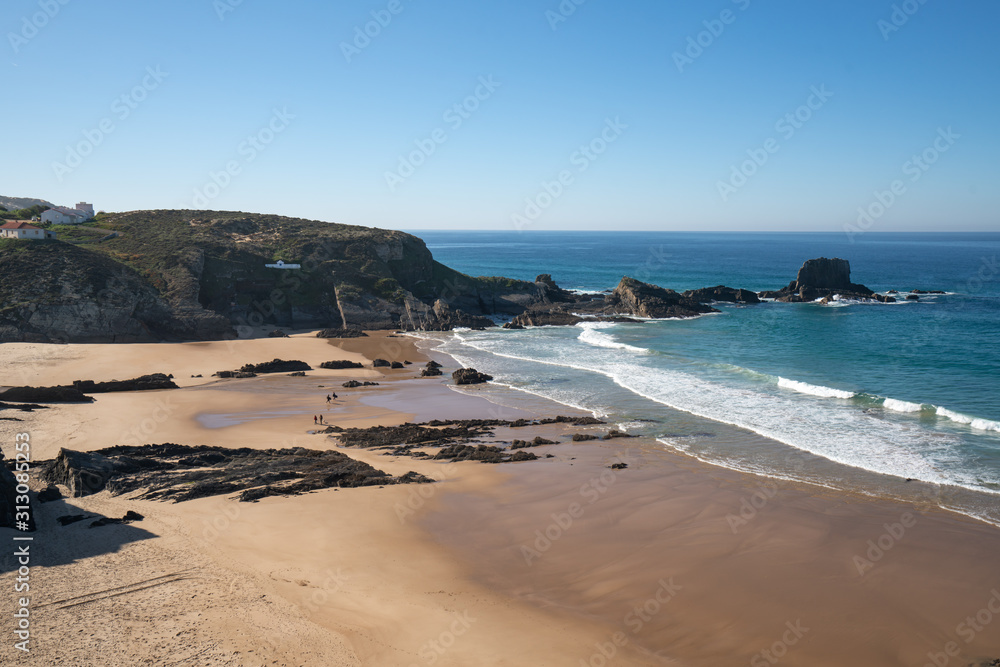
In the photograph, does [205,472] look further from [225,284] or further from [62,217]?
[62,217]

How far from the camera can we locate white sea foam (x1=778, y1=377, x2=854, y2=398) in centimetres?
2636

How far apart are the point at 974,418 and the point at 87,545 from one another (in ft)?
89.8

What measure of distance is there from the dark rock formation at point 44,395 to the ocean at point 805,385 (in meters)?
17.5

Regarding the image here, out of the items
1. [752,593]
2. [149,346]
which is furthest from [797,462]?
[149,346]

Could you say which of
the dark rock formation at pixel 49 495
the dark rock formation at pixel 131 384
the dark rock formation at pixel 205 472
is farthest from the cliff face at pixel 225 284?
the dark rock formation at pixel 49 495

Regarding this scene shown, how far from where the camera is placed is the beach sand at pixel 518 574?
31.2 ft

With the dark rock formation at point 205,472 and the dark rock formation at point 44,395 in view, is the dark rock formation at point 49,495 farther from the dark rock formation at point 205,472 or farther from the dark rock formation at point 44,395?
the dark rock formation at point 44,395

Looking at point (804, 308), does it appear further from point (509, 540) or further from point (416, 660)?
point (416, 660)

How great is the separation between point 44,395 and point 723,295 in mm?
58703

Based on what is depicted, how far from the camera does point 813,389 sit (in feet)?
89.6

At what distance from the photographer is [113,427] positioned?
21.0 m

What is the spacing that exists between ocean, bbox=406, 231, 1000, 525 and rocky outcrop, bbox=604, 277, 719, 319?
111 inches

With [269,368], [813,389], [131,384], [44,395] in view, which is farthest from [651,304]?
[44,395]

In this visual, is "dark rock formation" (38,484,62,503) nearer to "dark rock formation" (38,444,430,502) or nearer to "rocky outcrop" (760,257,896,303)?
"dark rock formation" (38,444,430,502)
